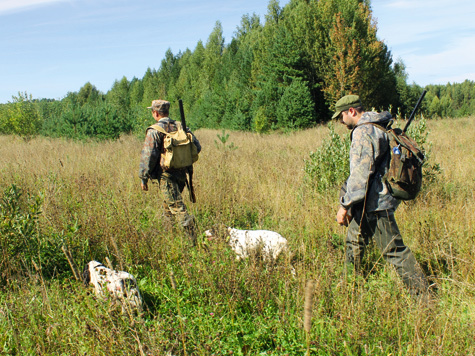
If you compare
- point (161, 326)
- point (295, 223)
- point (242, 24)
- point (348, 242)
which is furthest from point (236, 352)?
point (242, 24)

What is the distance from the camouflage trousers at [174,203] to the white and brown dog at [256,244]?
2.18ft

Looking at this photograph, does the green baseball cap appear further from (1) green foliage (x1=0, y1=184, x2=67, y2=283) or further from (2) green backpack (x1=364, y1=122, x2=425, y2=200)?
(1) green foliage (x1=0, y1=184, x2=67, y2=283)

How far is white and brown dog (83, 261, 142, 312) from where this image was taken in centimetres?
249

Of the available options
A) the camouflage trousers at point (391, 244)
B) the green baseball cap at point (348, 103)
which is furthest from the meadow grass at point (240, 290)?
the green baseball cap at point (348, 103)

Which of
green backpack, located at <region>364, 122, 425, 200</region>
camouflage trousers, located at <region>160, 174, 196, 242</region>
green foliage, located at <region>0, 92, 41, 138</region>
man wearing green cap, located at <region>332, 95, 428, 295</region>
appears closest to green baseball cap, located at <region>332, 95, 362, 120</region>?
man wearing green cap, located at <region>332, 95, 428, 295</region>

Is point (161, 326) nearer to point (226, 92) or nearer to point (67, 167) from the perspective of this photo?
point (67, 167)

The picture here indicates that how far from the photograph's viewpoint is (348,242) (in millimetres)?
3129

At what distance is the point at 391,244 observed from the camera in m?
2.79

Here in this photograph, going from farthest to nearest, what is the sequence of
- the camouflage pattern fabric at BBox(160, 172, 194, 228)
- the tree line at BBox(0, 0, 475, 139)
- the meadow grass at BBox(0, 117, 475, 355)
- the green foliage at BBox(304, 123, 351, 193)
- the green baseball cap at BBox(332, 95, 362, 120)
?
1. the tree line at BBox(0, 0, 475, 139)
2. the green foliage at BBox(304, 123, 351, 193)
3. the camouflage pattern fabric at BBox(160, 172, 194, 228)
4. the green baseball cap at BBox(332, 95, 362, 120)
5. the meadow grass at BBox(0, 117, 475, 355)

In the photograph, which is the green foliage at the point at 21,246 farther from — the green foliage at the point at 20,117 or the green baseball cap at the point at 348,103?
the green foliage at the point at 20,117

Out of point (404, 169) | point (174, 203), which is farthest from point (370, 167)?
point (174, 203)

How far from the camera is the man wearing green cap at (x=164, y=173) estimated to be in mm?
4145

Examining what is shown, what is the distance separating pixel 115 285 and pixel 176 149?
6.19ft

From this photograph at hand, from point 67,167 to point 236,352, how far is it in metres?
5.91
